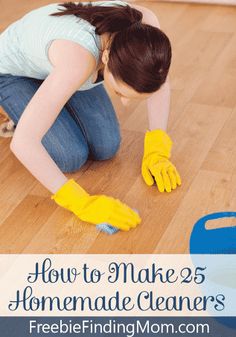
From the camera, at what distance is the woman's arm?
177 centimetres

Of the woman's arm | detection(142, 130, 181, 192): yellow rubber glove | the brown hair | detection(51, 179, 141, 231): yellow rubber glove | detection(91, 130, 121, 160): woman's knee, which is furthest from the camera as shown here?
detection(91, 130, 121, 160): woman's knee

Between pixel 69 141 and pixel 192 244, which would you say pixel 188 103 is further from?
pixel 192 244

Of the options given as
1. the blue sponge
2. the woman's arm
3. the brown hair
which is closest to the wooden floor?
the blue sponge

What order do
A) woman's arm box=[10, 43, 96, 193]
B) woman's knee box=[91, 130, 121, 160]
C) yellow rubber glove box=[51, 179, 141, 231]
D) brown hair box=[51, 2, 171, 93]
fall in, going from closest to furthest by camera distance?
brown hair box=[51, 2, 171, 93] → woman's arm box=[10, 43, 96, 193] → yellow rubber glove box=[51, 179, 141, 231] → woman's knee box=[91, 130, 121, 160]

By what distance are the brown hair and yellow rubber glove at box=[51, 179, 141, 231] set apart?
0.36 m

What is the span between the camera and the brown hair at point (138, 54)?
165cm

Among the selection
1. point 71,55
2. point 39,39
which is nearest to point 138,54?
point 71,55

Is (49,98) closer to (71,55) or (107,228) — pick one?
(71,55)

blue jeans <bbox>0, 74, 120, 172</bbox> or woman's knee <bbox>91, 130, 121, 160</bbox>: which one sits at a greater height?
blue jeans <bbox>0, 74, 120, 172</bbox>

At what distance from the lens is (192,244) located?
5.59 ft

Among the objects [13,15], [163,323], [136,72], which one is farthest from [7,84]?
[13,15]

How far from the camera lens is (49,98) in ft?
5.83

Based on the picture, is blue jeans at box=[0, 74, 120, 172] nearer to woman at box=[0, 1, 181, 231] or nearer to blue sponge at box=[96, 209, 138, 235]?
Answer: woman at box=[0, 1, 181, 231]

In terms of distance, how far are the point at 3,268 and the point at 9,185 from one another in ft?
1.38
